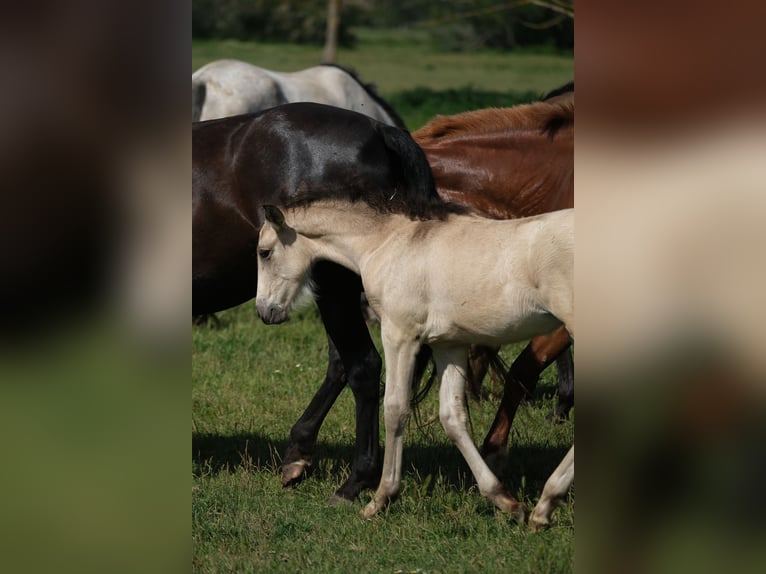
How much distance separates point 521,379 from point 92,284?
→ 3.88m

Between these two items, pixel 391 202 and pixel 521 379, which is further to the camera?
pixel 521 379

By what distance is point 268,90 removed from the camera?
11.1m

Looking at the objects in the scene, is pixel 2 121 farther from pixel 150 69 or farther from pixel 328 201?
pixel 328 201

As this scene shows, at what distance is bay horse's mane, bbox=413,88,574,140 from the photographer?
18.9 feet

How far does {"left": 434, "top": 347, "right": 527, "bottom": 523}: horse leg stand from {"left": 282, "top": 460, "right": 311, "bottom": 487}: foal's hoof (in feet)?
3.55

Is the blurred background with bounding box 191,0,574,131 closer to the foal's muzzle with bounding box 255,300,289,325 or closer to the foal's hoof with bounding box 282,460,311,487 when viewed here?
the foal's hoof with bounding box 282,460,311,487

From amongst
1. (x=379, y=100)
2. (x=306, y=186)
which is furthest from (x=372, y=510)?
(x=379, y=100)

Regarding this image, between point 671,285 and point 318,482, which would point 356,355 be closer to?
point 318,482

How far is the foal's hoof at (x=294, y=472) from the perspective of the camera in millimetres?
5035

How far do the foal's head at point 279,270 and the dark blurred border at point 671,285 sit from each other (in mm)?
3120

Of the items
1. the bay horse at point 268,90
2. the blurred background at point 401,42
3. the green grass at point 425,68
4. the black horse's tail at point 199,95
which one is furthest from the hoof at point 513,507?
the blurred background at point 401,42

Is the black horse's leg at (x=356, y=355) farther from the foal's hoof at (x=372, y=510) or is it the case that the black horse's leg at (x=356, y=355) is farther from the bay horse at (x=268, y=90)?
the bay horse at (x=268, y=90)

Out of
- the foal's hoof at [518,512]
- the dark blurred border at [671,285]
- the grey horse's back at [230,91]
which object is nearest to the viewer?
the dark blurred border at [671,285]

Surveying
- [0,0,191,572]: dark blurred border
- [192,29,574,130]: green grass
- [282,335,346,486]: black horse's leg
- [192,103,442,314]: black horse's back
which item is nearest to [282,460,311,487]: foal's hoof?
[282,335,346,486]: black horse's leg
